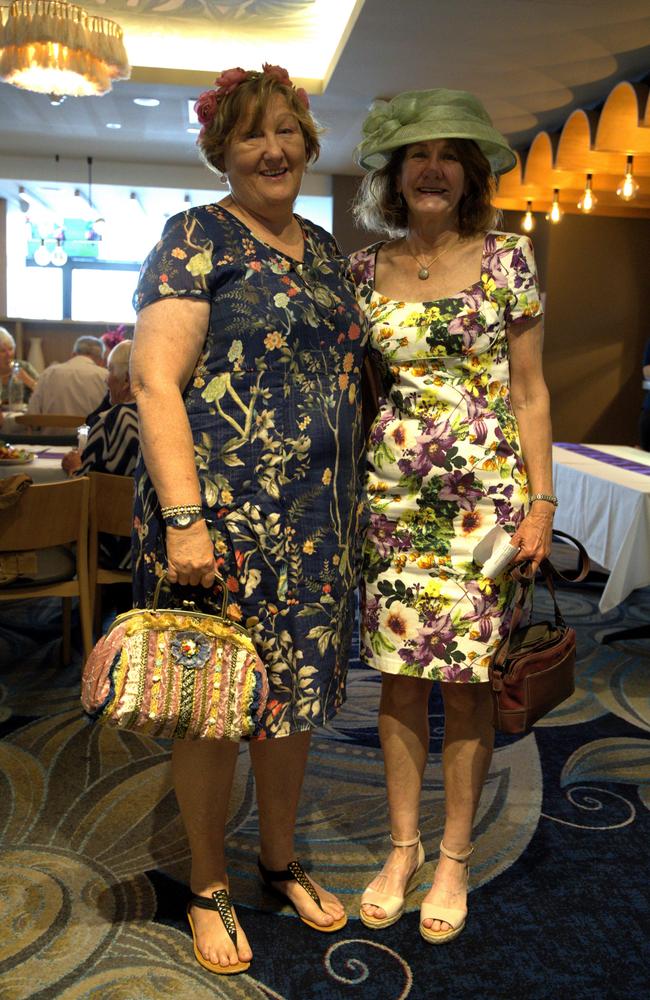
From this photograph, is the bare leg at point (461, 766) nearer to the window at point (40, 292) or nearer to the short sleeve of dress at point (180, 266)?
the short sleeve of dress at point (180, 266)

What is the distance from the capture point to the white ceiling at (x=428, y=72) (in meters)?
5.00

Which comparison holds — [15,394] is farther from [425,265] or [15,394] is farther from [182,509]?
[182,509]

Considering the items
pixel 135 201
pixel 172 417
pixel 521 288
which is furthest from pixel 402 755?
pixel 135 201

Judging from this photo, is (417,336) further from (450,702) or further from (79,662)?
(79,662)

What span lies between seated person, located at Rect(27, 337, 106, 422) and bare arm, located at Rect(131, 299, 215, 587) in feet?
14.6

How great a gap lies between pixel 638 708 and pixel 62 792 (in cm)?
202

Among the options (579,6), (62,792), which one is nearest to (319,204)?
(579,6)

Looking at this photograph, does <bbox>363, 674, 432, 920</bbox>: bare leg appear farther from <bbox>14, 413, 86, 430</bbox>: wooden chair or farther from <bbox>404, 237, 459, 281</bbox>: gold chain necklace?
<bbox>14, 413, 86, 430</bbox>: wooden chair

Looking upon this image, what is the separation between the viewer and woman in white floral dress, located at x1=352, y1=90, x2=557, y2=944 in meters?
1.79

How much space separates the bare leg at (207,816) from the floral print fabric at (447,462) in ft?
1.34

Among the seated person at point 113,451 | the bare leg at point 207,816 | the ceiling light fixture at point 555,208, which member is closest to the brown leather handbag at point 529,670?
the bare leg at point 207,816

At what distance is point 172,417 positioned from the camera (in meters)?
1.56

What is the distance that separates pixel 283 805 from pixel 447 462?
32.8 inches

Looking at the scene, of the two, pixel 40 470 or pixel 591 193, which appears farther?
pixel 591 193
